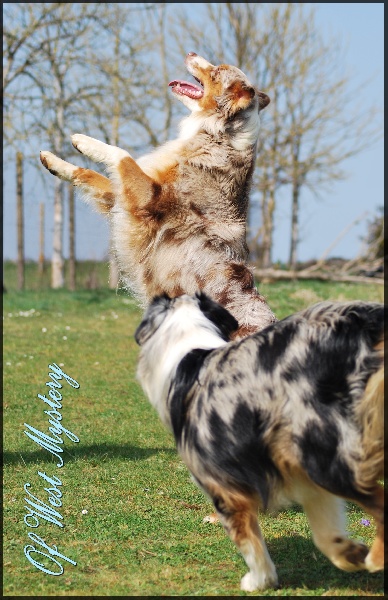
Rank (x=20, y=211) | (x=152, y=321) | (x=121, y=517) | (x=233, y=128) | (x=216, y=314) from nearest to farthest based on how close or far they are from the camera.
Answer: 1. (x=152, y=321)
2. (x=216, y=314)
3. (x=121, y=517)
4. (x=233, y=128)
5. (x=20, y=211)

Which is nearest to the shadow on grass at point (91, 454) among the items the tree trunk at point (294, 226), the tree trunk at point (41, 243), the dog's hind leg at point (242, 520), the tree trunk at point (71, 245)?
the dog's hind leg at point (242, 520)

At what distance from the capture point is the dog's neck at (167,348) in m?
3.97

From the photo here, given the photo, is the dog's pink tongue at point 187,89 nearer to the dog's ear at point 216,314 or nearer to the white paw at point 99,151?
the white paw at point 99,151

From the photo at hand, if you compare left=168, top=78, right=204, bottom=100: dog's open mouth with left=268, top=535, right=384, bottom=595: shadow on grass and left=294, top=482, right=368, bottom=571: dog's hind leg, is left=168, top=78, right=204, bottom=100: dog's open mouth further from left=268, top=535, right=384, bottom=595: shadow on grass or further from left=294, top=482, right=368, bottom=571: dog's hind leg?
left=294, top=482, right=368, bottom=571: dog's hind leg

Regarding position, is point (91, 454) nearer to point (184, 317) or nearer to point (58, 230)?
point (184, 317)

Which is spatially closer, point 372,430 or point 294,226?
point 372,430

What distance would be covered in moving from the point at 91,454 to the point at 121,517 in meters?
1.64

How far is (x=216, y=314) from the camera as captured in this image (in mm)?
4246

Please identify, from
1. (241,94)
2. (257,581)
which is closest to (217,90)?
(241,94)

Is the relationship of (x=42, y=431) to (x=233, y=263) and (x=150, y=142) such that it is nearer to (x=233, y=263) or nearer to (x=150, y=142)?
(x=233, y=263)

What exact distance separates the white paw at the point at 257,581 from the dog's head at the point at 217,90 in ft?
11.6

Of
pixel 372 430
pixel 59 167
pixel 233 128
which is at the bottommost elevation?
pixel 372 430

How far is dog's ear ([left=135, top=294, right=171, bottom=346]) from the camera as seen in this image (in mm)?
4125

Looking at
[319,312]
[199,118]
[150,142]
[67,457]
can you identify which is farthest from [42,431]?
[150,142]
